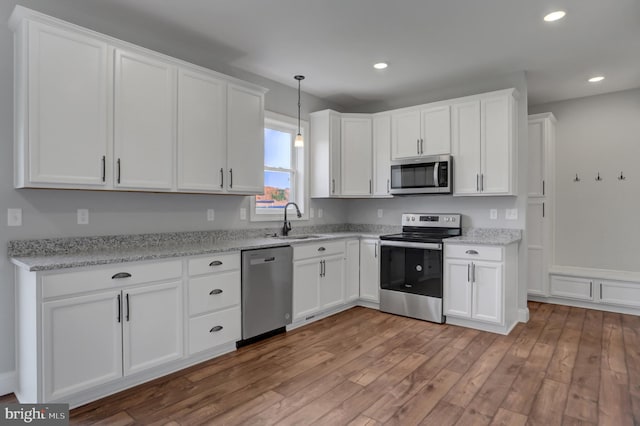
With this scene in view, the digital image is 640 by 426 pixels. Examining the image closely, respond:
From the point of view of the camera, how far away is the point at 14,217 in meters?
2.47

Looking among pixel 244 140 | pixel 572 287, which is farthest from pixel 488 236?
pixel 244 140

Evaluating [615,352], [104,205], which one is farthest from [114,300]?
[615,352]

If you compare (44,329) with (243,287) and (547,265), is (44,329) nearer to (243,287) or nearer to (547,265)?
(243,287)

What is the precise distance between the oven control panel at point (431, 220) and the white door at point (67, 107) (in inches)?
135

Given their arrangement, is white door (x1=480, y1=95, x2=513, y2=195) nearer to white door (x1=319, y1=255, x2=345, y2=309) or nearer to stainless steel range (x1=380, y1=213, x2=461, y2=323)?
stainless steel range (x1=380, y1=213, x2=461, y2=323)

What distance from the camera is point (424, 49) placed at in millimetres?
3432

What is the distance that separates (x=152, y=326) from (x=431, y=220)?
3.28 meters

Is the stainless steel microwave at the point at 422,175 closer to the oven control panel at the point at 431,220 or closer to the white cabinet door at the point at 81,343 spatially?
the oven control panel at the point at 431,220

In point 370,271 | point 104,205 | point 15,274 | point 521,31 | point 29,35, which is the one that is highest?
point 521,31

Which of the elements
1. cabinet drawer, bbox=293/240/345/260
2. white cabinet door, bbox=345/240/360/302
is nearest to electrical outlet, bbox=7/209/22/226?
cabinet drawer, bbox=293/240/345/260

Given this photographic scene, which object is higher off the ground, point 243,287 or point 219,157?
point 219,157

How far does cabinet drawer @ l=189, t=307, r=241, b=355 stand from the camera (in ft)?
9.31

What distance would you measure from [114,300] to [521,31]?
142 inches

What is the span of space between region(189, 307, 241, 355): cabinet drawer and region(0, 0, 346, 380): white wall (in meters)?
0.88
